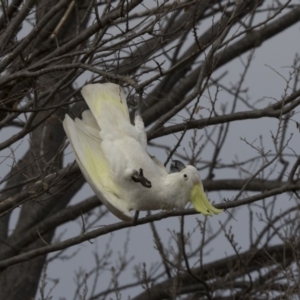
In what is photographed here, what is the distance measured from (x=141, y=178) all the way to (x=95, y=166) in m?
0.31

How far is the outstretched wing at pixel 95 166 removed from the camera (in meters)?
4.04

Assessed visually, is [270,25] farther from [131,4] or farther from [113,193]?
[113,193]

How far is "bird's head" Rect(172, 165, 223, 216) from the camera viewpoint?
4.18 meters

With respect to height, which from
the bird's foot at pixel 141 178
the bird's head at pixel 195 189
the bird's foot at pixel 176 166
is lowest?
the bird's foot at pixel 141 178

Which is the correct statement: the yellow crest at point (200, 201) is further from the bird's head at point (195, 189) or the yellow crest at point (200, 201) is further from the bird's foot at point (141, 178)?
the bird's foot at point (141, 178)

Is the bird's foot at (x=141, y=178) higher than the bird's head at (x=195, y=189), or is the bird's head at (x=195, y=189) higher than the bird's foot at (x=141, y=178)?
the bird's head at (x=195, y=189)

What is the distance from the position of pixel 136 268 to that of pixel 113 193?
5.07m

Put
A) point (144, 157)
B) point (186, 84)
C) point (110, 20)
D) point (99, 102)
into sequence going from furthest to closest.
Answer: point (186, 84) < point (110, 20) < point (99, 102) < point (144, 157)

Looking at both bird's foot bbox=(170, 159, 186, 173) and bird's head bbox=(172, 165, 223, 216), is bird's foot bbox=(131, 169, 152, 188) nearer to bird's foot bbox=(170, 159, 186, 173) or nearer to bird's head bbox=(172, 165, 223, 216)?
bird's head bbox=(172, 165, 223, 216)

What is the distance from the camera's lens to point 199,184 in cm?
428

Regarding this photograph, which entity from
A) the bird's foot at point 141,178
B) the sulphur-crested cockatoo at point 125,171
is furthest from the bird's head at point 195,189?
the bird's foot at point 141,178

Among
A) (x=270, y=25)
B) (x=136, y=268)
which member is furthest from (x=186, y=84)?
(x=136, y=268)

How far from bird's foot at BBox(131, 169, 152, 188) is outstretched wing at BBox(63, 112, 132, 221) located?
0.48 ft

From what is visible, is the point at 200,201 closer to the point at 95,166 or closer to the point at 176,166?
the point at 176,166
